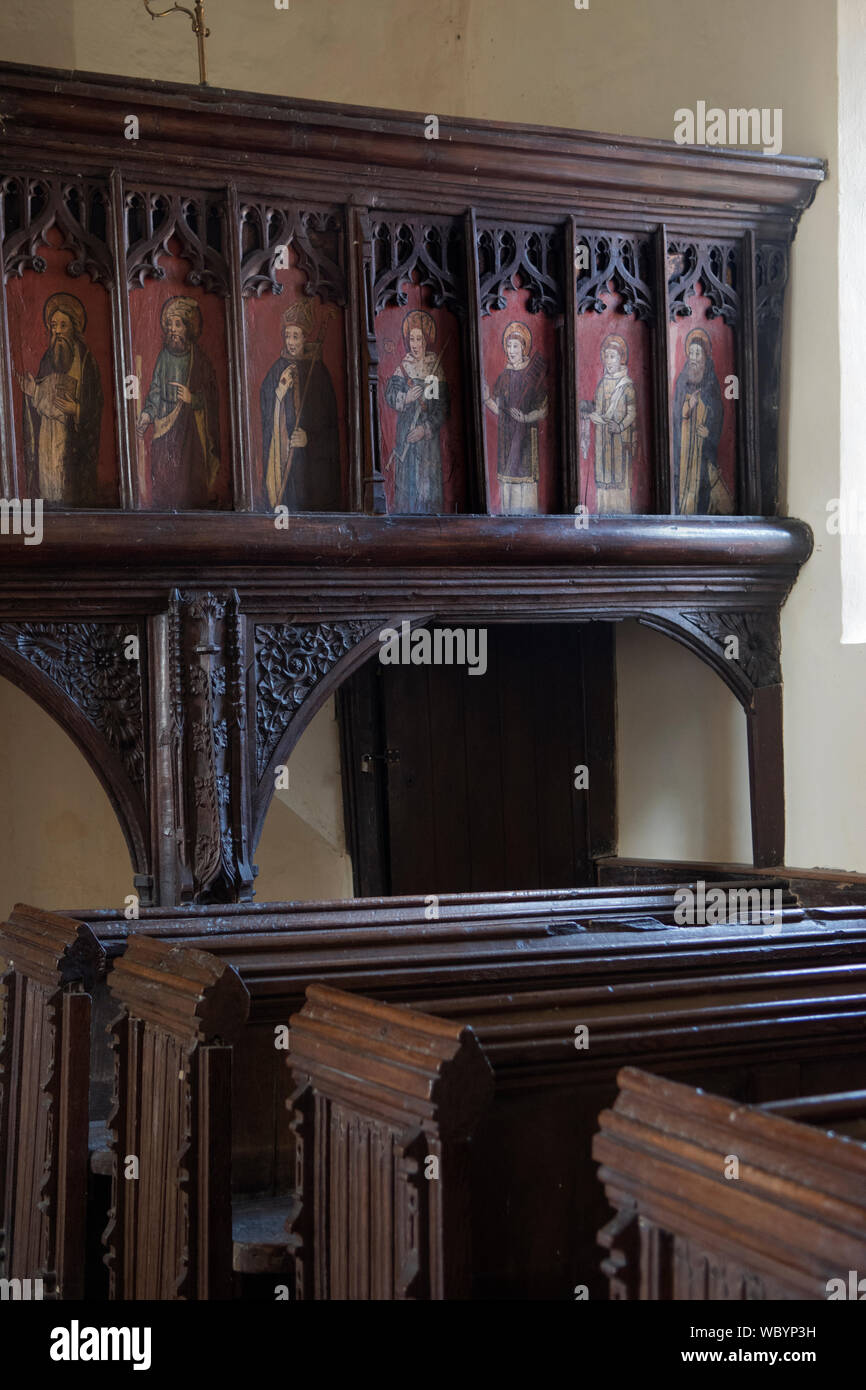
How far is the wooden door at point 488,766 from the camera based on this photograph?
24.0 feet

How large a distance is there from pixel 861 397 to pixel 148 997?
4.36m

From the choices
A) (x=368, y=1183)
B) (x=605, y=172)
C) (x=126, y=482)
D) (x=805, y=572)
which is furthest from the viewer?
(x=805, y=572)

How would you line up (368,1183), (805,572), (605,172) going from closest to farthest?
1. (368,1183)
2. (605,172)
3. (805,572)

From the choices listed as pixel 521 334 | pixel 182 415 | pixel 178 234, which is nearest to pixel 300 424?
pixel 182 415

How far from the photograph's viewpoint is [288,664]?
17.5ft

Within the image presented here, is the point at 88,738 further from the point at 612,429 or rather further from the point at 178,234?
the point at 612,429

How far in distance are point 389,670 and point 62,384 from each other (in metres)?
2.72

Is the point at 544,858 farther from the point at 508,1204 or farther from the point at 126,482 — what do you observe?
the point at 508,1204

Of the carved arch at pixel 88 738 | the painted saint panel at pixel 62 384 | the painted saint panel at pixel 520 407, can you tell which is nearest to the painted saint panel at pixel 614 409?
the painted saint panel at pixel 520 407

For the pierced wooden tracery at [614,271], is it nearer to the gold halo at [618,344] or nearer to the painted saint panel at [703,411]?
the gold halo at [618,344]

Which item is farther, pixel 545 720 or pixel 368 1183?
pixel 545 720

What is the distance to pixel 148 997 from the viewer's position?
2.87 m

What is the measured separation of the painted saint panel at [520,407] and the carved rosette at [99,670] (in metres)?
1.57
